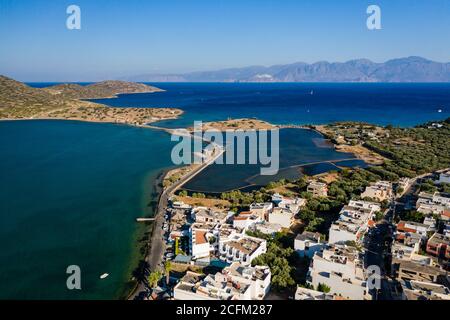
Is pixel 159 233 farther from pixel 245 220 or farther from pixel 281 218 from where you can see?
pixel 281 218


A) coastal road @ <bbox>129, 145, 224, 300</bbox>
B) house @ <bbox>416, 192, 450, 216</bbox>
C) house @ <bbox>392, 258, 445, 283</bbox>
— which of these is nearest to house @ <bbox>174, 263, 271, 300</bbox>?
coastal road @ <bbox>129, 145, 224, 300</bbox>

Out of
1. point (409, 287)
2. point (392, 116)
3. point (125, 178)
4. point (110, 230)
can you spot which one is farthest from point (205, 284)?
point (392, 116)

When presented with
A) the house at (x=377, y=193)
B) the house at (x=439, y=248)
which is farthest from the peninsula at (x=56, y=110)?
the house at (x=439, y=248)

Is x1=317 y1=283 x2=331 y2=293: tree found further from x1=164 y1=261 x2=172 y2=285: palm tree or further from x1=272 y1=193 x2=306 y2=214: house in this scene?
x1=272 y1=193 x2=306 y2=214: house

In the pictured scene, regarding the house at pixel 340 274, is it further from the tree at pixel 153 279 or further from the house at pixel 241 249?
the tree at pixel 153 279

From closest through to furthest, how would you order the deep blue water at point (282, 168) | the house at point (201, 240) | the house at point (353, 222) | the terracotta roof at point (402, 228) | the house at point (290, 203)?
the house at point (201, 240) → the house at point (353, 222) → the terracotta roof at point (402, 228) → the house at point (290, 203) → the deep blue water at point (282, 168)

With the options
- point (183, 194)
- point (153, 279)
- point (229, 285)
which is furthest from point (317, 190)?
point (153, 279)
